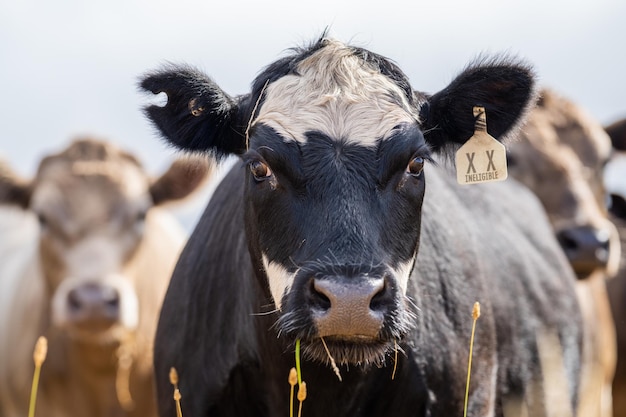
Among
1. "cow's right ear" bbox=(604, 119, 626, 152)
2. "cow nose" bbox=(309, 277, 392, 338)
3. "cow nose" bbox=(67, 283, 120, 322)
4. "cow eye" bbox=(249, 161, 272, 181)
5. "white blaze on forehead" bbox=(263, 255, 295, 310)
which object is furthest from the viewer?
"cow's right ear" bbox=(604, 119, 626, 152)

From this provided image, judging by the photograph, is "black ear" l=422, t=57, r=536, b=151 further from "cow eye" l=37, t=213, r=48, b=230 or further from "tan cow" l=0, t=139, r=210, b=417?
"cow eye" l=37, t=213, r=48, b=230

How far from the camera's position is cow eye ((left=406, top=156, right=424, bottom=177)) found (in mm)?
4777

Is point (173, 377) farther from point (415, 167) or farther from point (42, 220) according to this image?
point (42, 220)

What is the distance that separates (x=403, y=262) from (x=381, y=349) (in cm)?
44

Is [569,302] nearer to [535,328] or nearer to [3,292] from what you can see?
[535,328]

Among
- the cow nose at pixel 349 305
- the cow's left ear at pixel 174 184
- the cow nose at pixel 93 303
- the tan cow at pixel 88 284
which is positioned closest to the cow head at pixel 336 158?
the cow nose at pixel 349 305

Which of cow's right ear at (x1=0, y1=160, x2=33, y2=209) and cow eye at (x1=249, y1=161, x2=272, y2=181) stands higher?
cow eye at (x1=249, y1=161, x2=272, y2=181)

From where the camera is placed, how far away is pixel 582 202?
10203 millimetres

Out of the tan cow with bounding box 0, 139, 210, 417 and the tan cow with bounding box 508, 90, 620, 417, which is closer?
the tan cow with bounding box 0, 139, 210, 417

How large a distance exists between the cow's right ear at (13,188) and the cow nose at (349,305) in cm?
596

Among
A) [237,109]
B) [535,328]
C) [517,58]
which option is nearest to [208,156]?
[237,109]

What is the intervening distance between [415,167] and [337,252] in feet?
2.36

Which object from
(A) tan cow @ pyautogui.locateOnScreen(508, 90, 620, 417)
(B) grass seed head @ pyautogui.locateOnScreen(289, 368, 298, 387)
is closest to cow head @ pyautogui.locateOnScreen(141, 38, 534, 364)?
(B) grass seed head @ pyautogui.locateOnScreen(289, 368, 298, 387)

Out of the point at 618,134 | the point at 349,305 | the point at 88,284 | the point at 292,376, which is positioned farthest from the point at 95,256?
the point at 618,134
